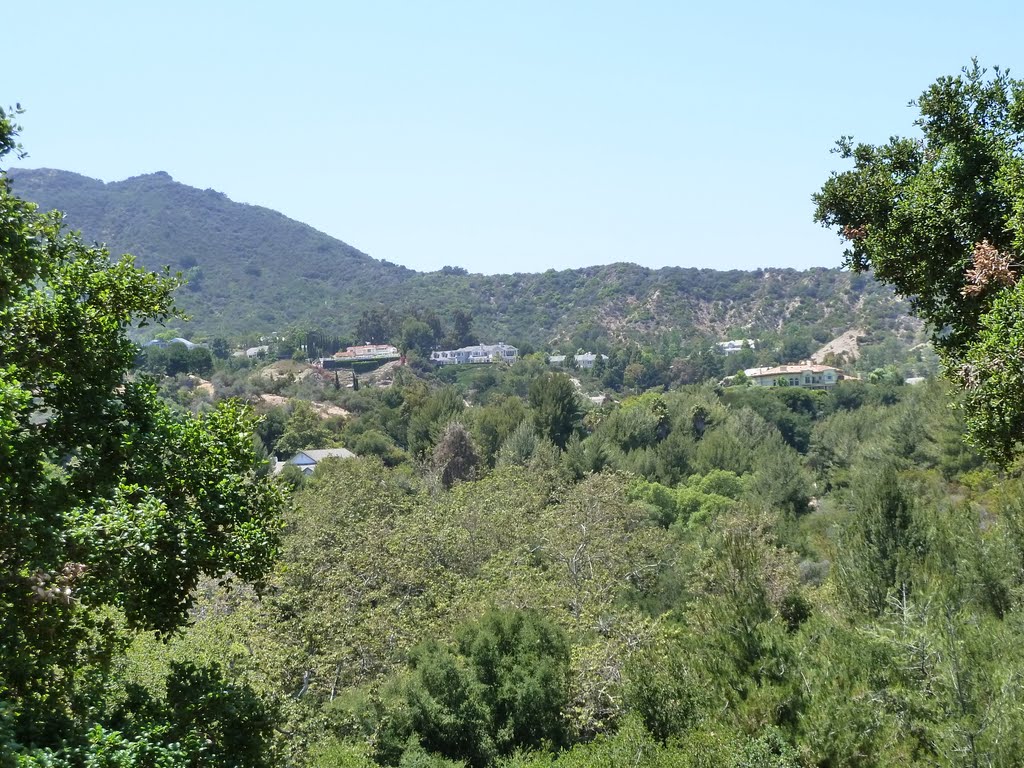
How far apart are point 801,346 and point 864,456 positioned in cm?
10122

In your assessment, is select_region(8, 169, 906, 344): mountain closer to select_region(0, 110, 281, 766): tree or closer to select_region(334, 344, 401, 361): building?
select_region(334, 344, 401, 361): building

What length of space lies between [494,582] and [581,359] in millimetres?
120295

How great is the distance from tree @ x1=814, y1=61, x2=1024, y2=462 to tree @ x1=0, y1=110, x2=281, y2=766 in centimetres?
567

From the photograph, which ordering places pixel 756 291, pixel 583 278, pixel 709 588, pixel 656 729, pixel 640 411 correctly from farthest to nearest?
pixel 583 278 → pixel 756 291 → pixel 640 411 → pixel 709 588 → pixel 656 729

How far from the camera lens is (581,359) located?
461 feet

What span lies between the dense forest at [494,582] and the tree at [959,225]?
0.07 ft

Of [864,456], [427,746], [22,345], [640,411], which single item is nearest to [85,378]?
[22,345]

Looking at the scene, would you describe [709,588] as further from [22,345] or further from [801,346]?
[801,346]

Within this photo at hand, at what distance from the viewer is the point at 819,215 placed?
8195mm

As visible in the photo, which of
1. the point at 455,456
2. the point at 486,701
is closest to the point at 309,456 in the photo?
the point at 455,456

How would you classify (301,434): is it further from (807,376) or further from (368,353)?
(807,376)

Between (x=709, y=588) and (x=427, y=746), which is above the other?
(x=709, y=588)

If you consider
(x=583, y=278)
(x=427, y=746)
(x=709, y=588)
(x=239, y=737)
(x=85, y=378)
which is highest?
Result: (x=583, y=278)

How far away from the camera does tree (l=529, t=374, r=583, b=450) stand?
51981 millimetres
